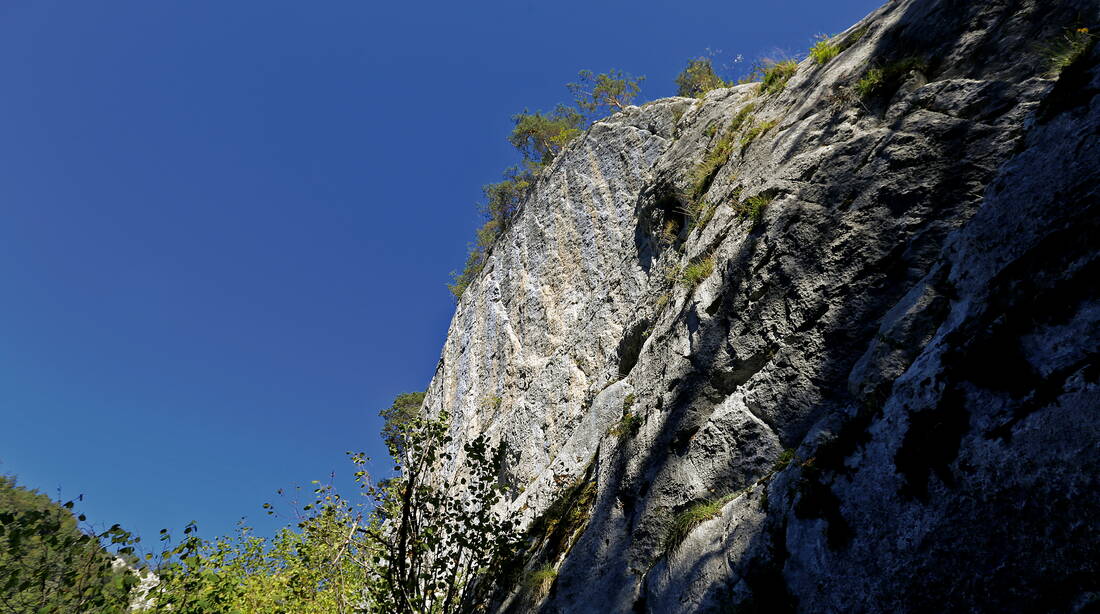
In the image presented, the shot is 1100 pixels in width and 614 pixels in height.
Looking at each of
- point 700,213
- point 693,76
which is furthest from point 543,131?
point 700,213

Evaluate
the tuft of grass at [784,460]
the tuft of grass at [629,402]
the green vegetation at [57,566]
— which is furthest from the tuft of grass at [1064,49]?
the green vegetation at [57,566]

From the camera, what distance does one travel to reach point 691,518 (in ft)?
24.9

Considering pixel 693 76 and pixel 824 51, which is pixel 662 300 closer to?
pixel 824 51

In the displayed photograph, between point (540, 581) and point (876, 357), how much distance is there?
703 cm

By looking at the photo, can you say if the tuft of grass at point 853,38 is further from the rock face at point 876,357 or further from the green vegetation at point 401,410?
the green vegetation at point 401,410

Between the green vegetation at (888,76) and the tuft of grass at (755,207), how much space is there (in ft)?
7.64

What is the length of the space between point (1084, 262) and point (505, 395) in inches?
857

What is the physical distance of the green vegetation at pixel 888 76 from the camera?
9164 millimetres

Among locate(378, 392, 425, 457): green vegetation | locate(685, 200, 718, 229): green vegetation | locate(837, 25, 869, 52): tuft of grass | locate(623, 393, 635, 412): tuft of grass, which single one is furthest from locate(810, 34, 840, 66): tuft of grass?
locate(378, 392, 425, 457): green vegetation

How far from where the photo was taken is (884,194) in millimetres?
7926

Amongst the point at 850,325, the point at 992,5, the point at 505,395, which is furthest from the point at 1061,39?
the point at 505,395

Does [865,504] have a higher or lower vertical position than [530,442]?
lower

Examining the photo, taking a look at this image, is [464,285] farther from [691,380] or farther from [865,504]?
[865,504]

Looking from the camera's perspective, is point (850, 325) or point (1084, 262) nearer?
point (1084, 262)
